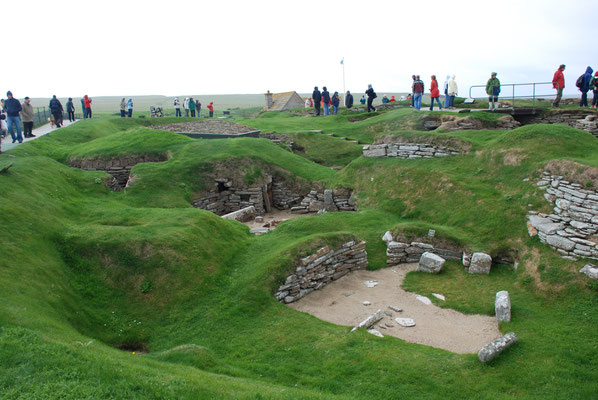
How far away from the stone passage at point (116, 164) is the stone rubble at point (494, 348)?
19704 millimetres

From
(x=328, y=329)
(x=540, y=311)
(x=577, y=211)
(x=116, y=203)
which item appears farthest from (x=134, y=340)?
(x=577, y=211)

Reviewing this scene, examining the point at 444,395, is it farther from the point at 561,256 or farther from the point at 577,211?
the point at 577,211

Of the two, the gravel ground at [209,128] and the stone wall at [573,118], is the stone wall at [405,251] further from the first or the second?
the gravel ground at [209,128]

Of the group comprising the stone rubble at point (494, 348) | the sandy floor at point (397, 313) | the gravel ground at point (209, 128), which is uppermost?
the gravel ground at point (209, 128)

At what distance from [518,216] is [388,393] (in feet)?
29.9

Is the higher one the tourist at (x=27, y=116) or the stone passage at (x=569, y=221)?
the tourist at (x=27, y=116)

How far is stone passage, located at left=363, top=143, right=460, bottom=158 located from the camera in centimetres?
1992

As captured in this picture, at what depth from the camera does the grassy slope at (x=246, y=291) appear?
7.82m

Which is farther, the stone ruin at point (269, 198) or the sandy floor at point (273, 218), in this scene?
the stone ruin at point (269, 198)

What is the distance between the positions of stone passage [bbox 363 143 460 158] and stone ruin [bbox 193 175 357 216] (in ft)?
8.86

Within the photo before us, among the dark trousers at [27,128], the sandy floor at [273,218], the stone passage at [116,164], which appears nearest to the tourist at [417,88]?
the sandy floor at [273,218]

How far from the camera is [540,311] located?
11.1 m

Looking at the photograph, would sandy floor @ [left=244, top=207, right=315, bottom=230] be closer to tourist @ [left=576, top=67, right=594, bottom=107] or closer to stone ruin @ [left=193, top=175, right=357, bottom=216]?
stone ruin @ [left=193, top=175, right=357, bottom=216]

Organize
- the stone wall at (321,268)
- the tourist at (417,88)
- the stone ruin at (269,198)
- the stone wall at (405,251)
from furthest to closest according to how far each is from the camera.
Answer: the tourist at (417,88) → the stone ruin at (269,198) → the stone wall at (405,251) → the stone wall at (321,268)
